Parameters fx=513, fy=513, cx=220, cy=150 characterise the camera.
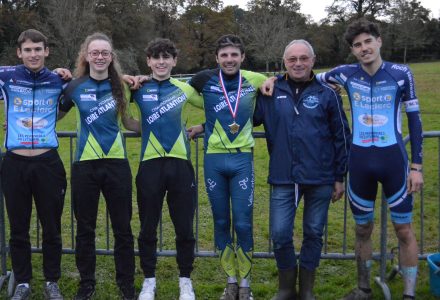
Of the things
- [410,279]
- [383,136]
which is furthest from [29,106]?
[410,279]

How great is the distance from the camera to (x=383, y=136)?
13.8 feet

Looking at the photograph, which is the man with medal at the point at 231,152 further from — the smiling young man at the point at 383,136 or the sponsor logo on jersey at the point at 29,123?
the sponsor logo on jersey at the point at 29,123

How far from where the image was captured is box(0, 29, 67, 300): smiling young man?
14.2ft

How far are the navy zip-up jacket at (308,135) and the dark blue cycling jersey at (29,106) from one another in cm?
189

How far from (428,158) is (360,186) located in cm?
703

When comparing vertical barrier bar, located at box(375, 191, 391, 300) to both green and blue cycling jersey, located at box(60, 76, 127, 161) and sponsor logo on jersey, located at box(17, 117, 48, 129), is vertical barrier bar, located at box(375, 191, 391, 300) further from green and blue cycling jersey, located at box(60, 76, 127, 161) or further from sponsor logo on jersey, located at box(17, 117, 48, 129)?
sponsor logo on jersey, located at box(17, 117, 48, 129)

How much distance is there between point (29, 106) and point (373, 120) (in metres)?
2.91

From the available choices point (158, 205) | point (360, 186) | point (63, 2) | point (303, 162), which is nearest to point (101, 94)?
point (158, 205)

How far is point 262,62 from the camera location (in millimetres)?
58156

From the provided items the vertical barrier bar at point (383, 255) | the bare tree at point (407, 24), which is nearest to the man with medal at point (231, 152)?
the vertical barrier bar at point (383, 255)

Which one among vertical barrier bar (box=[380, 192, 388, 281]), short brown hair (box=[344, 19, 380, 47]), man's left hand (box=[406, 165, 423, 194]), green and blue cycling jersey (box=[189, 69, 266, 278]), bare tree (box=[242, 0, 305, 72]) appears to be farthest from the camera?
bare tree (box=[242, 0, 305, 72])

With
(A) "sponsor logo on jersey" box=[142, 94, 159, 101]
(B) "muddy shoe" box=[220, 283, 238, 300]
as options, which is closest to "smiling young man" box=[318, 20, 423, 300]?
(B) "muddy shoe" box=[220, 283, 238, 300]

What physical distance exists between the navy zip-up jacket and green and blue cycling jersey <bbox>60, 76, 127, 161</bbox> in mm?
1333

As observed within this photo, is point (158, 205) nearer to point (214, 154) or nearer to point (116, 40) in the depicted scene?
point (214, 154)
